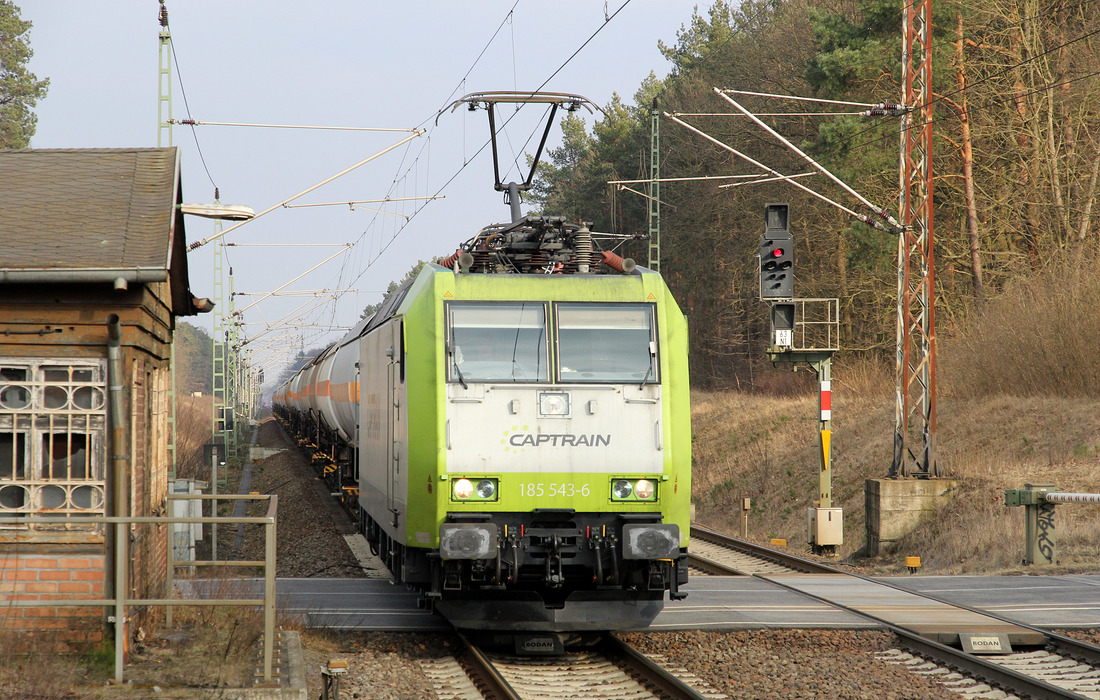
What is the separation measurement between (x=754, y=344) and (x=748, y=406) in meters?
8.92

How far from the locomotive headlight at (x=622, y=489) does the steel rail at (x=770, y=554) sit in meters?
6.24

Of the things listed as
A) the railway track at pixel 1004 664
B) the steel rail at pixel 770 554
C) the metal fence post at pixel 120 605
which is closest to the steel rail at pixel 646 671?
the railway track at pixel 1004 664

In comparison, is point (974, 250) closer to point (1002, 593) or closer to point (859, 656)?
point (1002, 593)

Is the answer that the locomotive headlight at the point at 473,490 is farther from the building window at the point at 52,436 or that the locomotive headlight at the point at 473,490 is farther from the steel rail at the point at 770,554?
the steel rail at the point at 770,554

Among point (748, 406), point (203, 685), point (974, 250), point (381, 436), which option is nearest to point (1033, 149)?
point (974, 250)

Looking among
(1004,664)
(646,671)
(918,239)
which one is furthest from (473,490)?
(918,239)

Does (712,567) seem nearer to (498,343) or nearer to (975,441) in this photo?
(498,343)

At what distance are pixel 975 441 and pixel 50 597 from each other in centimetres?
1951

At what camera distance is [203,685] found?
23.1 feet

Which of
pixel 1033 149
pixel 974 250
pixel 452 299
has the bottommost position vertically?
pixel 452 299

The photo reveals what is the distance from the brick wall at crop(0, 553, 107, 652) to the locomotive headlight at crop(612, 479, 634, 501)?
13.4ft

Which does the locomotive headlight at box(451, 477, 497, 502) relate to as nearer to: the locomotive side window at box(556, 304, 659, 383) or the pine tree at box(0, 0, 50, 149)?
the locomotive side window at box(556, 304, 659, 383)

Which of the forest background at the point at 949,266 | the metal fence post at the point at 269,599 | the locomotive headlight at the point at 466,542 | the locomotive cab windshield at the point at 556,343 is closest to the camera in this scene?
the metal fence post at the point at 269,599

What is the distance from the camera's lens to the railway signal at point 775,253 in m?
18.5
